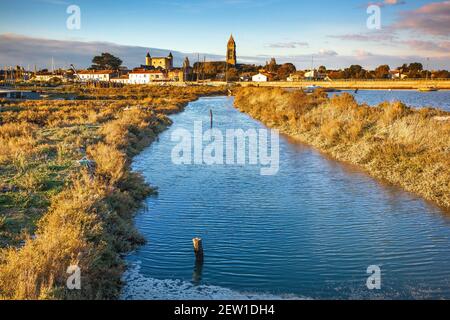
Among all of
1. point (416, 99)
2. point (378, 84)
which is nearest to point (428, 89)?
point (378, 84)

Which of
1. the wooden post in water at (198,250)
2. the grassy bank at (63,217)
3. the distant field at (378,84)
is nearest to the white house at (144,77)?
the distant field at (378,84)

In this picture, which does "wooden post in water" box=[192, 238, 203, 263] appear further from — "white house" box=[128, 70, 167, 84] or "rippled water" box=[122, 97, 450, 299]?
"white house" box=[128, 70, 167, 84]

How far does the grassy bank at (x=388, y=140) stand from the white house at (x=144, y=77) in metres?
118

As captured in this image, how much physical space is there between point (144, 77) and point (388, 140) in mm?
136134

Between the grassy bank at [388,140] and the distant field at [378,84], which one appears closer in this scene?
the grassy bank at [388,140]

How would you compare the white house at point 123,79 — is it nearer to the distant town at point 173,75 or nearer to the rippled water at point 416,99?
the distant town at point 173,75

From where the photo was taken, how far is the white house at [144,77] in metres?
150

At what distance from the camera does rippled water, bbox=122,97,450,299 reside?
8992 millimetres

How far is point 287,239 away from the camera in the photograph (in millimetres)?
11648

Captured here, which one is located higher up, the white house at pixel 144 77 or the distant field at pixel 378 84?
the white house at pixel 144 77

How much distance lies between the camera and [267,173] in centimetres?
2003

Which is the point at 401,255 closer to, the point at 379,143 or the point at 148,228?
the point at 148,228

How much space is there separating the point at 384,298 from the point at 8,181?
444 inches

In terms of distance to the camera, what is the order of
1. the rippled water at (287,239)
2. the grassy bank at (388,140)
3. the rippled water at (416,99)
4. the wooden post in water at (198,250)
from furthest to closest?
the rippled water at (416,99) < the grassy bank at (388,140) < the wooden post in water at (198,250) < the rippled water at (287,239)
